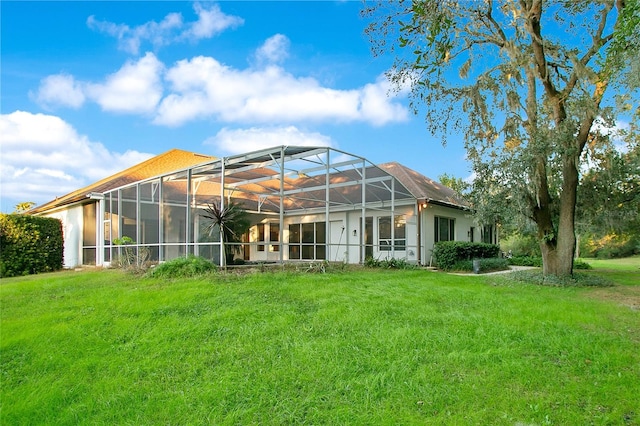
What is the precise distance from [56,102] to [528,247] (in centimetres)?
2727

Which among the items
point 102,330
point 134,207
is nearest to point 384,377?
point 102,330

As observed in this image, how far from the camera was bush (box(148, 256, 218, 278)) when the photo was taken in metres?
9.23

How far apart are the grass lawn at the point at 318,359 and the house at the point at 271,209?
4375mm

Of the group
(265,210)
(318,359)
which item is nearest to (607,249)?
(265,210)

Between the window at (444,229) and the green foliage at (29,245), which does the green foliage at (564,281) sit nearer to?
the window at (444,229)

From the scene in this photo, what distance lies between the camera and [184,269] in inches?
368

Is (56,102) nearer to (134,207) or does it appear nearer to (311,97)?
(134,207)

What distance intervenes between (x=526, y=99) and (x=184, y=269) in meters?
9.87

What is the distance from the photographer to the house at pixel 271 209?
39.1ft

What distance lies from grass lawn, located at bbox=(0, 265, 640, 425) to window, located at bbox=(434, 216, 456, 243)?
882 cm

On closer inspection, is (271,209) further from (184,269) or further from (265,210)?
(184,269)

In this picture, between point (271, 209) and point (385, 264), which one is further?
point (271, 209)

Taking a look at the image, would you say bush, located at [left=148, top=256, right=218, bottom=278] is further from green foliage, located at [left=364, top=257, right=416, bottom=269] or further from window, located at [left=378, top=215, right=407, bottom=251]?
window, located at [left=378, top=215, right=407, bottom=251]

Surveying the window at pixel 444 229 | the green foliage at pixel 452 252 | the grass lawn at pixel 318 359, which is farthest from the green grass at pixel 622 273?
the window at pixel 444 229
